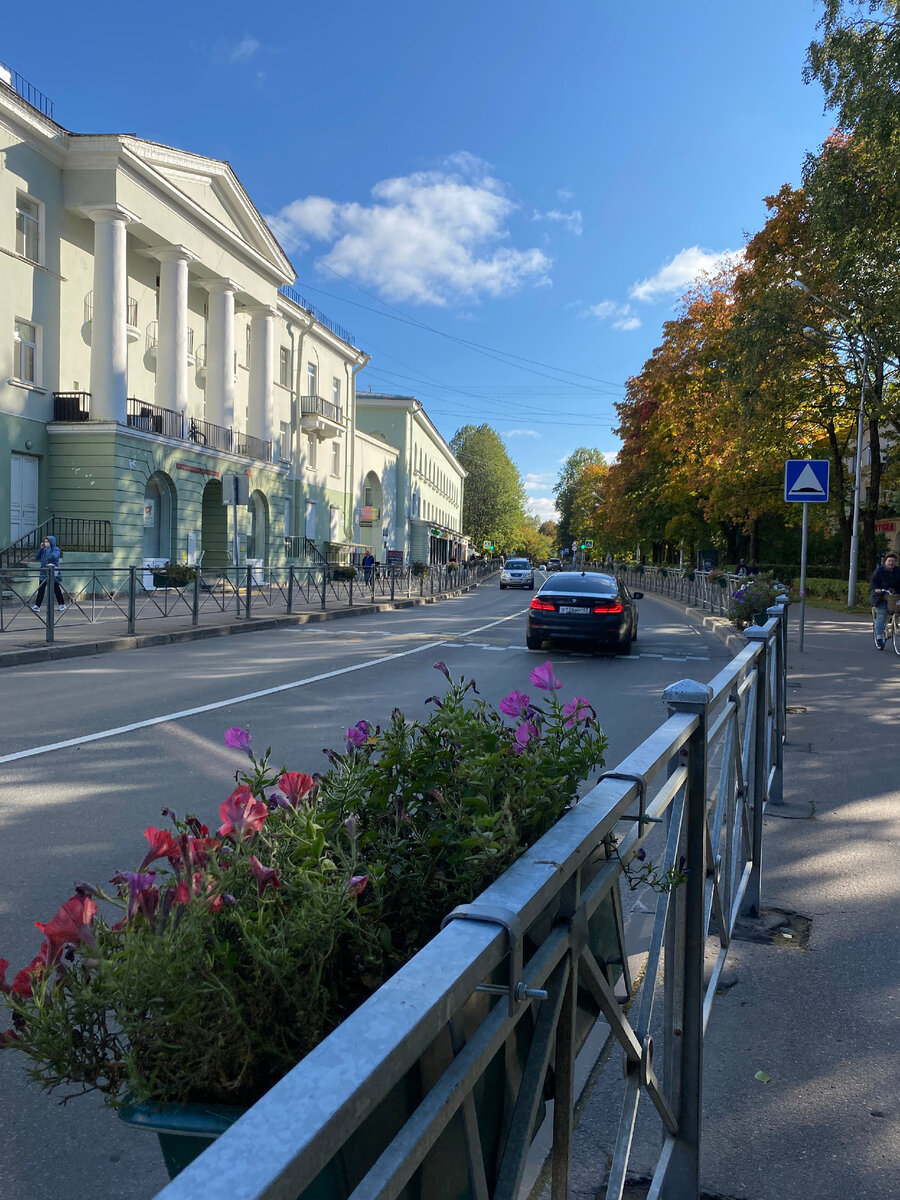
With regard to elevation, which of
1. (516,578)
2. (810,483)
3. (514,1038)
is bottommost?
(516,578)

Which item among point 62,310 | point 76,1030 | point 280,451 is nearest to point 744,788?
point 76,1030

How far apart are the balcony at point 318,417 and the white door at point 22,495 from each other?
20116 millimetres

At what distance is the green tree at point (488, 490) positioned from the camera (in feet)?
352

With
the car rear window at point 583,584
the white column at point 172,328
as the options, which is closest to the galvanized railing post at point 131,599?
the car rear window at point 583,584

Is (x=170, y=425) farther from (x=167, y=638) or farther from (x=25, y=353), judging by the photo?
(x=167, y=638)

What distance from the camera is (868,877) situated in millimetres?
4848

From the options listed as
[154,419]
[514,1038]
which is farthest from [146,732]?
[154,419]

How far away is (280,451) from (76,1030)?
43.7 metres

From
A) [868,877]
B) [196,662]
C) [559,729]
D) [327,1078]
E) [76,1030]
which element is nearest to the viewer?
[327,1078]

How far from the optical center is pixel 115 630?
55.5 feet

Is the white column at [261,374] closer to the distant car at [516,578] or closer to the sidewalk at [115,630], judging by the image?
the sidewalk at [115,630]

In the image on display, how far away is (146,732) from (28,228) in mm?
23337

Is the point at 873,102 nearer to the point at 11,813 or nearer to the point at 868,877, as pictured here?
the point at 868,877

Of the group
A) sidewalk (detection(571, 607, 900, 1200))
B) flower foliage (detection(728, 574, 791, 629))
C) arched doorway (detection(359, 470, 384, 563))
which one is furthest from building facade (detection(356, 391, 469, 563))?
sidewalk (detection(571, 607, 900, 1200))
